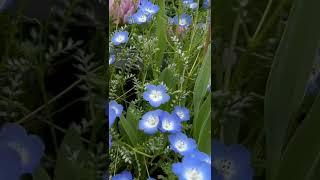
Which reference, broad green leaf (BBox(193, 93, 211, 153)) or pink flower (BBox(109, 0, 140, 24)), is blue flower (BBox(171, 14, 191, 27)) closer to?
pink flower (BBox(109, 0, 140, 24))

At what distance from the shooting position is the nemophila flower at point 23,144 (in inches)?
25.2

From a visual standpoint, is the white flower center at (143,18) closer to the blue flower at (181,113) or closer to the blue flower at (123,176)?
the blue flower at (181,113)

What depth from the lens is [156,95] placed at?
112 centimetres

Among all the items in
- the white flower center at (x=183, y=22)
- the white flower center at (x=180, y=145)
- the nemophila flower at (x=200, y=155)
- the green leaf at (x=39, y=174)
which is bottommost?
the nemophila flower at (x=200, y=155)

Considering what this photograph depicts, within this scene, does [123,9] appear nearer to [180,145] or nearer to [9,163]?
[180,145]

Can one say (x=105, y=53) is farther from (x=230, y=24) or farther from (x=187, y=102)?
(x=187, y=102)

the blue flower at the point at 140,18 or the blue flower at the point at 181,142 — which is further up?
the blue flower at the point at 140,18

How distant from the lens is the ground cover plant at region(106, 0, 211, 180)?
1.03m

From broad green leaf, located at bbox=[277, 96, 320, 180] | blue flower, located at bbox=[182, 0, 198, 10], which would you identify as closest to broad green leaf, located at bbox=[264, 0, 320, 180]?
broad green leaf, located at bbox=[277, 96, 320, 180]

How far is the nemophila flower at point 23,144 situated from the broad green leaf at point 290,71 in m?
0.26

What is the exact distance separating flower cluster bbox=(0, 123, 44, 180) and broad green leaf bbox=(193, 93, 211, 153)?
40cm

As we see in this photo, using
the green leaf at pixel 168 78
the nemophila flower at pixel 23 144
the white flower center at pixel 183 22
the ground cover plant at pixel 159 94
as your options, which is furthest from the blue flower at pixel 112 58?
the nemophila flower at pixel 23 144

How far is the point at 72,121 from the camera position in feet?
2.12

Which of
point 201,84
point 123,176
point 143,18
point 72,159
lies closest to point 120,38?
point 143,18
